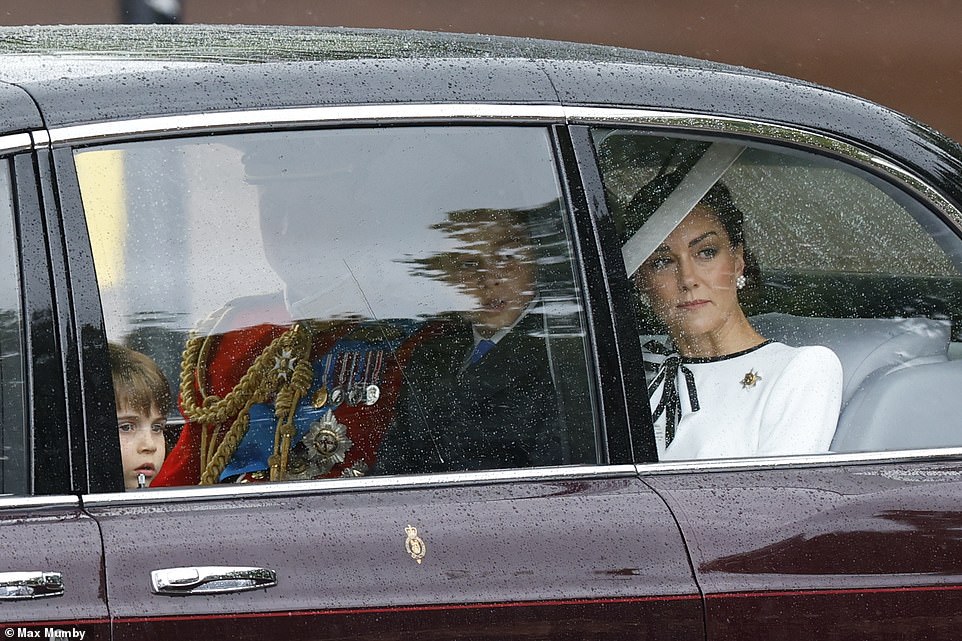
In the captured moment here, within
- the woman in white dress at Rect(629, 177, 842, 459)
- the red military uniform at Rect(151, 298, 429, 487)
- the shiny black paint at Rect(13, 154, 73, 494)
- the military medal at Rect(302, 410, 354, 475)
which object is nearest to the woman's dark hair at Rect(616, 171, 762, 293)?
the woman in white dress at Rect(629, 177, 842, 459)

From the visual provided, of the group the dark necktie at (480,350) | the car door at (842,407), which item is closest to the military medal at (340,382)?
the dark necktie at (480,350)

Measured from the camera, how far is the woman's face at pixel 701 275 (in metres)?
2.40

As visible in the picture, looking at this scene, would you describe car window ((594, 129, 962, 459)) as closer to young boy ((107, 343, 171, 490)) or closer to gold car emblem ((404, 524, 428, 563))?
gold car emblem ((404, 524, 428, 563))

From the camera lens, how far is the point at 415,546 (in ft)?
6.70

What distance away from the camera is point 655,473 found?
7.26 ft

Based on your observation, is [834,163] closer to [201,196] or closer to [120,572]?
[201,196]

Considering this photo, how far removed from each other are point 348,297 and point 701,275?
0.63m

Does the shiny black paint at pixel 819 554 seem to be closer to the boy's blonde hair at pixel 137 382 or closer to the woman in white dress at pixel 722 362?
the woman in white dress at pixel 722 362

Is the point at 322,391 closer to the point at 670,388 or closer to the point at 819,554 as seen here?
the point at 670,388

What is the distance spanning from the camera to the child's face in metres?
2.02

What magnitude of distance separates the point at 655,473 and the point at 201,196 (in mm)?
788

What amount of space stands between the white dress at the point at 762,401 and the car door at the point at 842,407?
0.6 inches

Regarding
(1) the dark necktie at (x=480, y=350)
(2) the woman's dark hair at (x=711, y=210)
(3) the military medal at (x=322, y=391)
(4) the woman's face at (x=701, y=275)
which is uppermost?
(2) the woman's dark hair at (x=711, y=210)

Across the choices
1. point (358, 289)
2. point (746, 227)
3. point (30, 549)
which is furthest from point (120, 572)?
point (746, 227)
